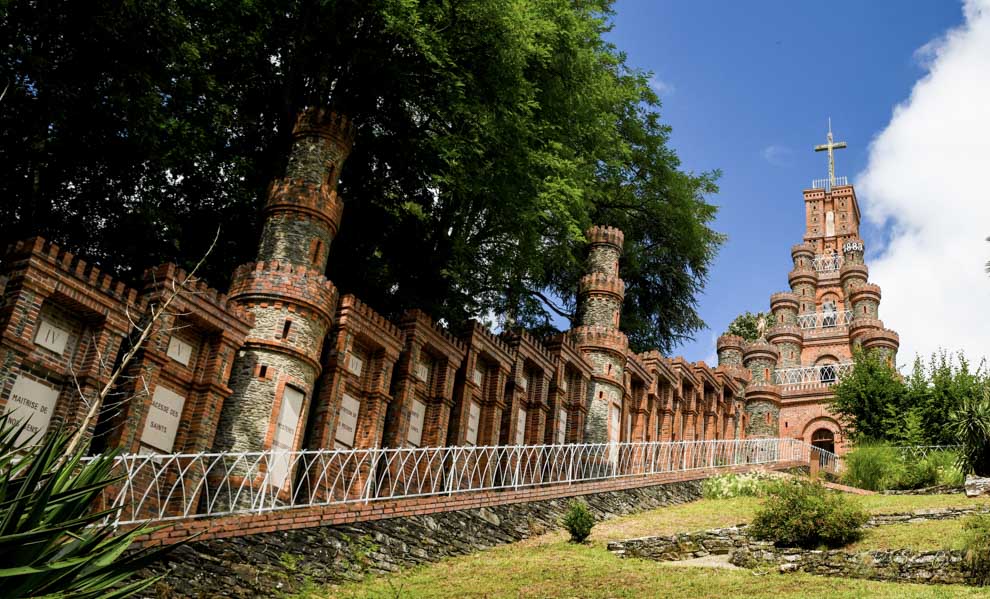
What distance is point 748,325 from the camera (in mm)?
59938

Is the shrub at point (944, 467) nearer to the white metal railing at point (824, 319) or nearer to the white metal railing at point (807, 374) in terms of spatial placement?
the white metal railing at point (807, 374)

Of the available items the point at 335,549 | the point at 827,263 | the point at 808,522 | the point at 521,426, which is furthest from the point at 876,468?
the point at 827,263

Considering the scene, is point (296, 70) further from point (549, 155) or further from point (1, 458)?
point (1, 458)

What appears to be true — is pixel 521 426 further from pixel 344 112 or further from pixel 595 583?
pixel 595 583

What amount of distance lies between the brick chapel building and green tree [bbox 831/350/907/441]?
251 inches

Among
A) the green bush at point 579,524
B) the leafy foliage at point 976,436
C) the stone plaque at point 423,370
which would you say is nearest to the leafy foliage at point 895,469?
the leafy foliage at point 976,436

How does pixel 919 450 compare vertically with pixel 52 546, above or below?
above

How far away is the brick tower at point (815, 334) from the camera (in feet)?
155

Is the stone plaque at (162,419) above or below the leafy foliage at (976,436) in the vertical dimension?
below

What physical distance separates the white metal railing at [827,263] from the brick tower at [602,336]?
92.1 ft

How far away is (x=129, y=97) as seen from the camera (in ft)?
69.3

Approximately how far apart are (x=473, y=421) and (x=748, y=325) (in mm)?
36404

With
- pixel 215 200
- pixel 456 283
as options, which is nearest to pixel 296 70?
pixel 215 200

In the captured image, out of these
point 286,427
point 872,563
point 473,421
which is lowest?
point 872,563
